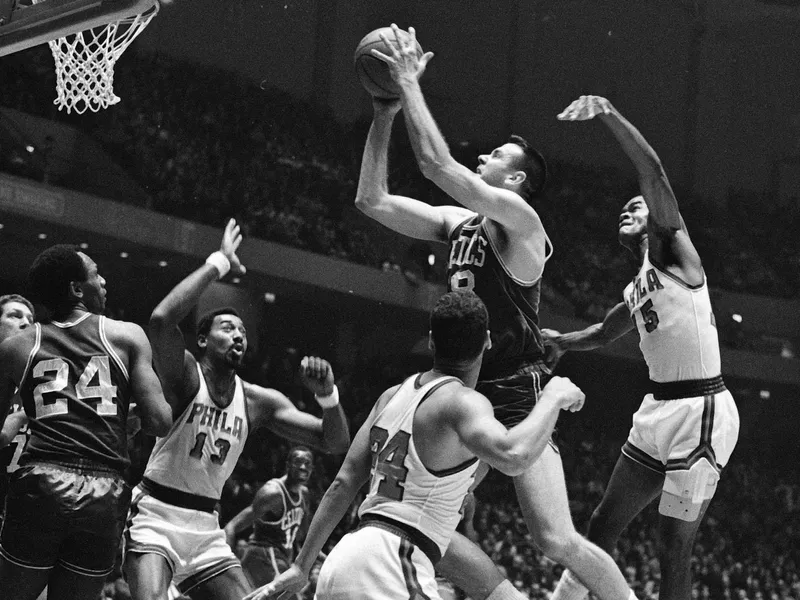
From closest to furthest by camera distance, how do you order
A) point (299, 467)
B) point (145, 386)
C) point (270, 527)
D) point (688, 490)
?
point (145, 386) → point (688, 490) → point (270, 527) → point (299, 467)

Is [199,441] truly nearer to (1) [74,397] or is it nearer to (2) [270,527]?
(1) [74,397]

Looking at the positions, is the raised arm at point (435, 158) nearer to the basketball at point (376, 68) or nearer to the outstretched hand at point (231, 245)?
the basketball at point (376, 68)

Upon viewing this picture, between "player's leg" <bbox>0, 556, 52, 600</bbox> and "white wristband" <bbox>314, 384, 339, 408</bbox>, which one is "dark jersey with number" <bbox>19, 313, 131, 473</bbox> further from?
"white wristband" <bbox>314, 384, 339, 408</bbox>

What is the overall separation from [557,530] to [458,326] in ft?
4.17

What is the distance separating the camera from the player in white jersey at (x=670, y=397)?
509 centimetres

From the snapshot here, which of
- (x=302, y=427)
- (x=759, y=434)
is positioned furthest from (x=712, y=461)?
(x=759, y=434)

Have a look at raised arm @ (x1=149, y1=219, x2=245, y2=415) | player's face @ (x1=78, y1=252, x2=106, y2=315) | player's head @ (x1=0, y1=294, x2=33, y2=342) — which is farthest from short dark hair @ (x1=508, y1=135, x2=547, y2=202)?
player's head @ (x1=0, y1=294, x2=33, y2=342)

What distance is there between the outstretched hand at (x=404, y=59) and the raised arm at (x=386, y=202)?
0.30 m

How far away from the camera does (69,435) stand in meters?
4.17

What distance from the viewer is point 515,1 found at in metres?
20.9

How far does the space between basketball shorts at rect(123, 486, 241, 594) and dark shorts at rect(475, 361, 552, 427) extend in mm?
1735

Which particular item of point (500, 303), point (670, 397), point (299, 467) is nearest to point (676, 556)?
point (670, 397)

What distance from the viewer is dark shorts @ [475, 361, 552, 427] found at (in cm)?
455

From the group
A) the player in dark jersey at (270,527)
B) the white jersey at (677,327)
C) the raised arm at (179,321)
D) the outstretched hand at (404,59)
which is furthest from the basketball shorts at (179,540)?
the player in dark jersey at (270,527)
